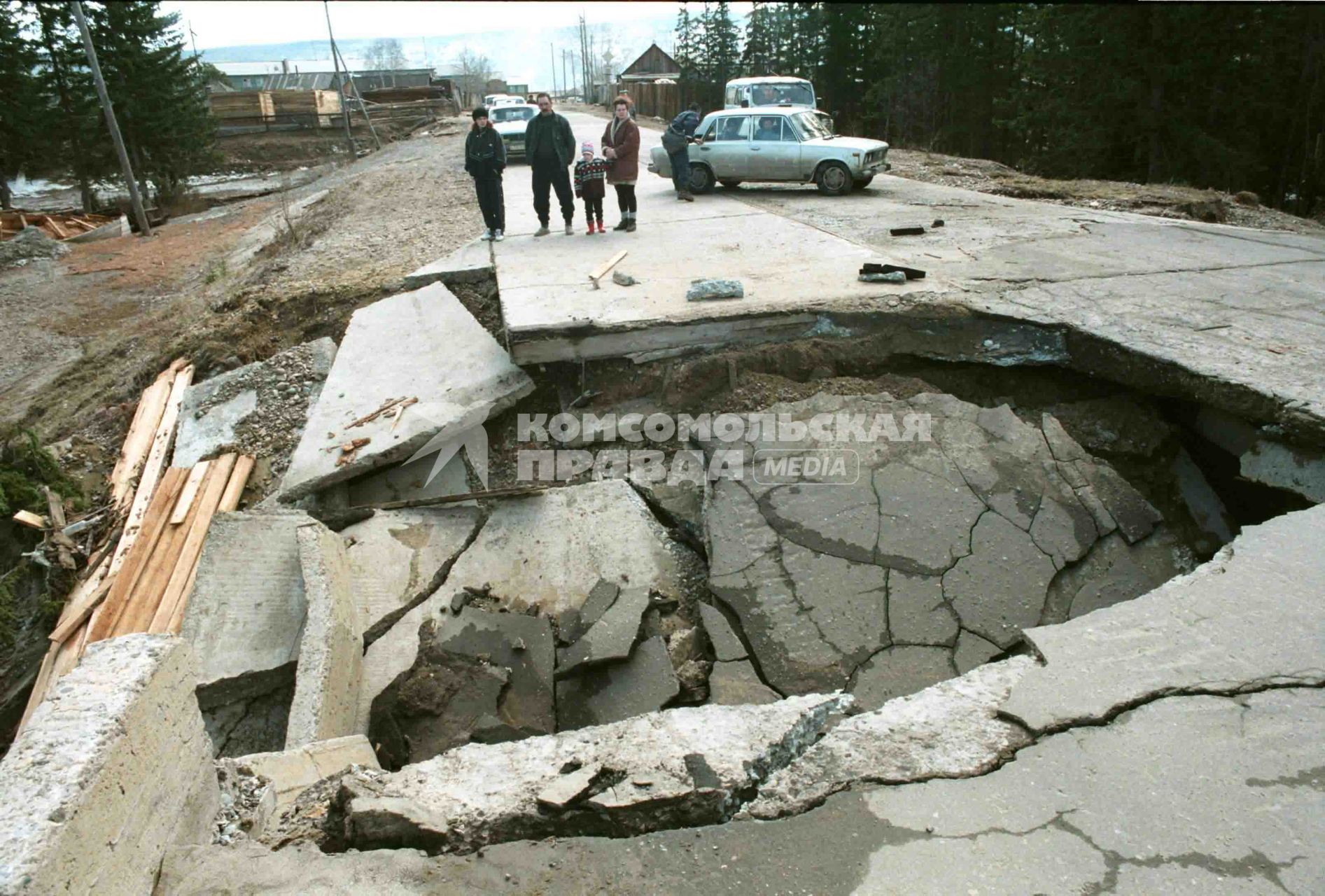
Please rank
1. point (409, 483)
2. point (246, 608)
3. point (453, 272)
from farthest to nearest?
point (453, 272) → point (409, 483) → point (246, 608)

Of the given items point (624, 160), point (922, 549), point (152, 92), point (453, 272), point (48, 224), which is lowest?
point (922, 549)

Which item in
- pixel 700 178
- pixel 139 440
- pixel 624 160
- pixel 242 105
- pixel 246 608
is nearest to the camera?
pixel 246 608

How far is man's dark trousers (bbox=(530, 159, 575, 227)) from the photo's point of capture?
320 inches

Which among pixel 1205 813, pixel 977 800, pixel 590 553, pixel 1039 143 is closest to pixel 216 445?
pixel 590 553

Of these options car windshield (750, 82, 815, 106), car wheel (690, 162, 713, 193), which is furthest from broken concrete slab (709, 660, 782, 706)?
car windshield (750, 82, 815, 106)

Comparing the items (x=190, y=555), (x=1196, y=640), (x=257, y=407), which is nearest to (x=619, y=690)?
(x=1196, y=640)

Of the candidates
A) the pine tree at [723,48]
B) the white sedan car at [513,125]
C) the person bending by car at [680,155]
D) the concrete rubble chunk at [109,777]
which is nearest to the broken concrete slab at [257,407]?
the concrete rubble chunk at [109,777]

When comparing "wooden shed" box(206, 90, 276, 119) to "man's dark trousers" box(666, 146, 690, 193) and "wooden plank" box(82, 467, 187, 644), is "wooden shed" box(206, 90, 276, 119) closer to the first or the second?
"man's dark trousers" box(666, 146, 690, 193)

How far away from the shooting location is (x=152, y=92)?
23781mm

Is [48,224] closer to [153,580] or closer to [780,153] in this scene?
[780,153]

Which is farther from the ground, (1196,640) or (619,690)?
(1196,640)

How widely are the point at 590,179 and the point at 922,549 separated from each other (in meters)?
5.89

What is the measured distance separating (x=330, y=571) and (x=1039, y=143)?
24136 mm

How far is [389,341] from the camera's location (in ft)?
19.9
